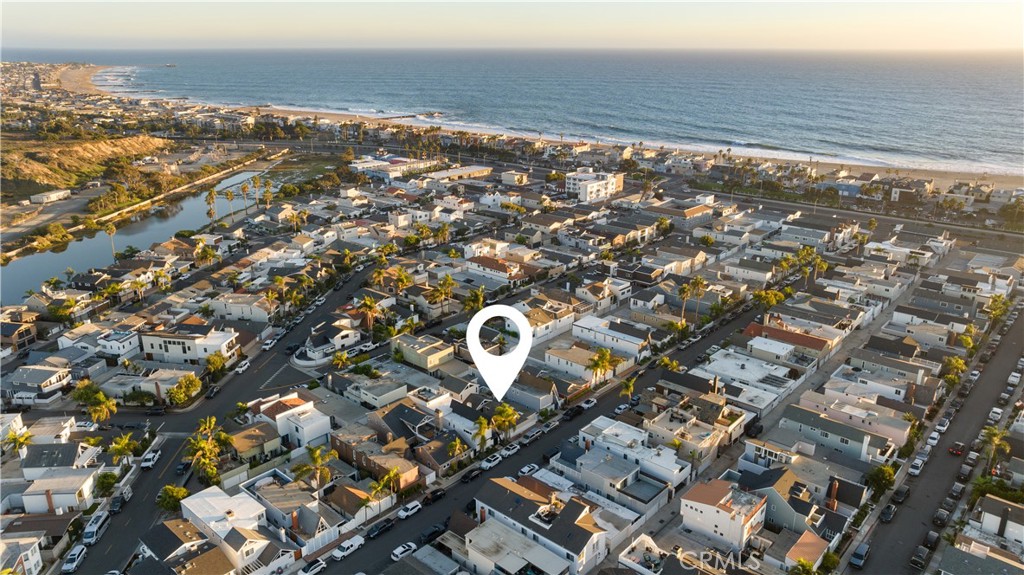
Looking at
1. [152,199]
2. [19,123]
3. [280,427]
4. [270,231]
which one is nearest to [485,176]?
[270,231]

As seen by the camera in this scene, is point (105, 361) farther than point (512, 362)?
Yes

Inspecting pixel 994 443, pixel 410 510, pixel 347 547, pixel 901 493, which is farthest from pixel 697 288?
pixel 347 547

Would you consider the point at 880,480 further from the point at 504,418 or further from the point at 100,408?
the point at 100,408

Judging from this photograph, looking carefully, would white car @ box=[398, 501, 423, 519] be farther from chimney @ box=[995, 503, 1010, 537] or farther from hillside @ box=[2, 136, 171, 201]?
hillside @ box=[2, 136, 171, 201]

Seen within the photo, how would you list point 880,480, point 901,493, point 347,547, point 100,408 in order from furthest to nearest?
1. point 100,408
2. point 901,493
3. point 880,480
4. point 347,547

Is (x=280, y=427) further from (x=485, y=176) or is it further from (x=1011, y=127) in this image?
(x=1011, y=127)

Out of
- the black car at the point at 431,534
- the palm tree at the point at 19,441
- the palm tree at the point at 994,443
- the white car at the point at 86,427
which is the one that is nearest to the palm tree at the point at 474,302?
the black car at the point at 431,534
